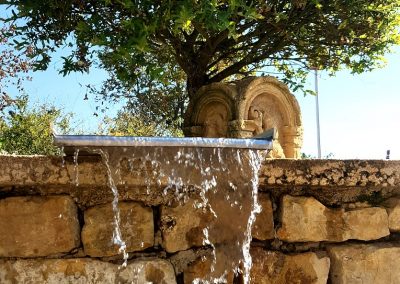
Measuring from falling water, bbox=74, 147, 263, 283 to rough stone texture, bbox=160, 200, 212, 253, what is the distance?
0.07 ft

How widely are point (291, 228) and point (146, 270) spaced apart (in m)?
0.66

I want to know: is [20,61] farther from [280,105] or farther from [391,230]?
[391,230]

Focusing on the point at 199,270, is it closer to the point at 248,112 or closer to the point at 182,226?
the point at 182,226

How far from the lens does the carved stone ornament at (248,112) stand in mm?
4125

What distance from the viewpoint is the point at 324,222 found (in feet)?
7.79

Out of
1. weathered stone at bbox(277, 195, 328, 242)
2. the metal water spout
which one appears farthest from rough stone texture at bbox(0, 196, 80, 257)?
weathered stone at bbox(277, 195, 328, 242)

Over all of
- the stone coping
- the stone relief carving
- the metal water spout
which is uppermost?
the stone relief carving

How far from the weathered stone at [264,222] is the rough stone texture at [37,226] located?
0.76m

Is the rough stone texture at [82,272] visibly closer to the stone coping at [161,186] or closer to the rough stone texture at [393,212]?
the stone coping at [161,186]

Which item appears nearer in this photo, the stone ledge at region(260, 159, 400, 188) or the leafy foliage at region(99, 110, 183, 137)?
the stone ledge at region(260, 159, 400, 188)

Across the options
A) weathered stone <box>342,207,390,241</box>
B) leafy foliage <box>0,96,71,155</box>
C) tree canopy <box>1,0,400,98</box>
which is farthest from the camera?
leafy foliage <box>0,96,71,155</box>

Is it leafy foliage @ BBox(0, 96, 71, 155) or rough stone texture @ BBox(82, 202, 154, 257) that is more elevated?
leafy foliage @ BBox(0, 96, 71, 155)

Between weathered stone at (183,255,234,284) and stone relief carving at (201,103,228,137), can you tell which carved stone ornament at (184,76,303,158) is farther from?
weathered stone at (183,255,234,284)

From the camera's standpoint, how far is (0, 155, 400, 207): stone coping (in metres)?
2.05
